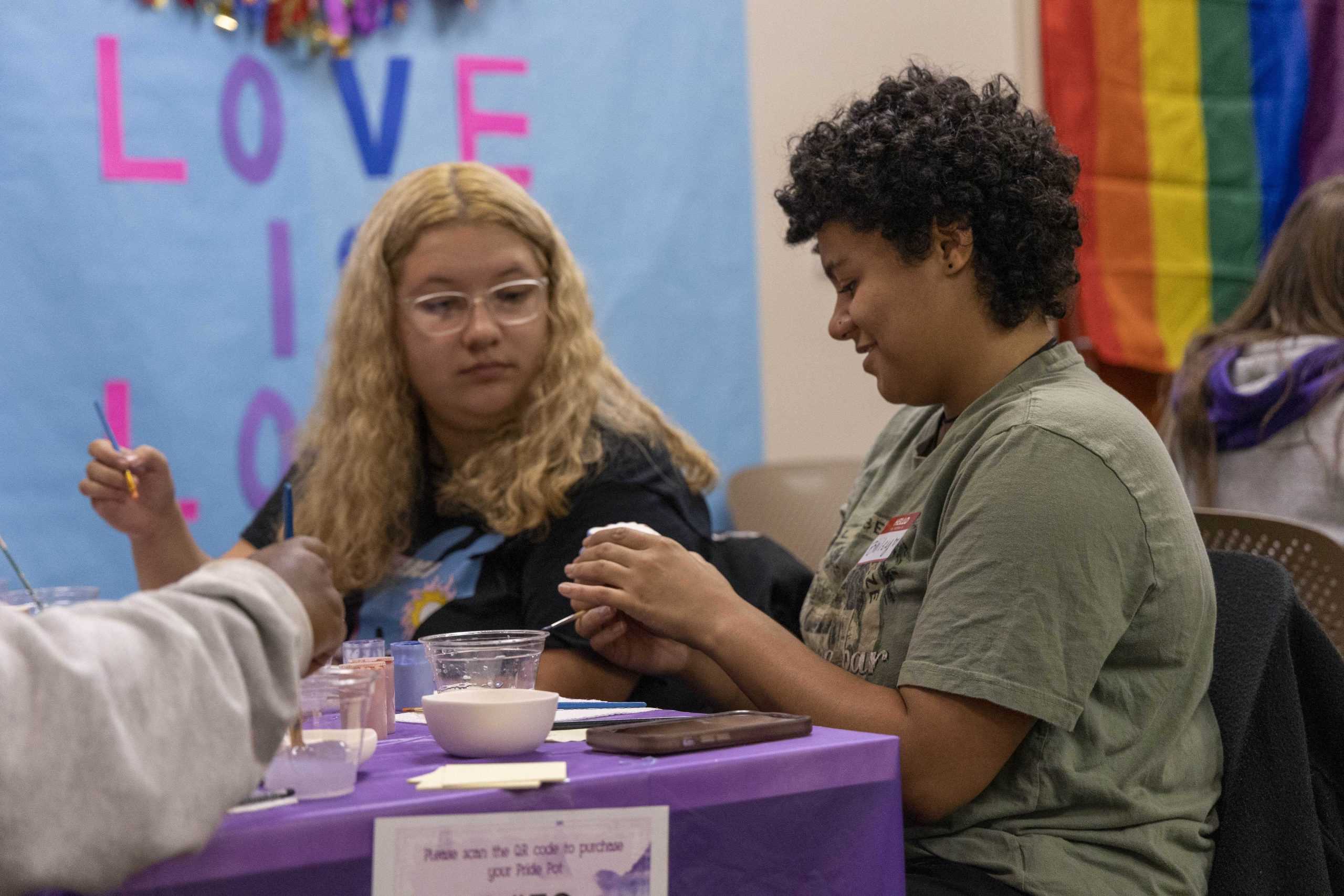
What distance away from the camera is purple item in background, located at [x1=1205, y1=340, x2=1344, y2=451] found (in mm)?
2547

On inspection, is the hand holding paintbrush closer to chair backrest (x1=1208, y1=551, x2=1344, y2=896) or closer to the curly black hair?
the curly black hair

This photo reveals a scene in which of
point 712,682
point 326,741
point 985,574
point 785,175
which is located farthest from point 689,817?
point 785,175

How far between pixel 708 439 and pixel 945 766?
2153mm

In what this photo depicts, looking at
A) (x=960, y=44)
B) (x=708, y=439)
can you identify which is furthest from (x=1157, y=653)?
(x=960, y=44)

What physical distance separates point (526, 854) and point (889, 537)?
1.97 feet

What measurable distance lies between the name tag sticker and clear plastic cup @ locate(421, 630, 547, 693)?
0.37 metres

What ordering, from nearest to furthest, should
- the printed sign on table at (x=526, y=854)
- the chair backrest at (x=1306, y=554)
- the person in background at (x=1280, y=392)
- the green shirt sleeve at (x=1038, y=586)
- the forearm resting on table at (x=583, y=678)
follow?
the printed sign on table at (x=526, y=854), the green shirt sleeve at (x=1038, y=586), the forearm resting on table at (x=583, y=678), the chair backrest at (x=1306, y=554), the person in background at (x=1280, y=392)

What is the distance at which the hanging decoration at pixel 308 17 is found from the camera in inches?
111

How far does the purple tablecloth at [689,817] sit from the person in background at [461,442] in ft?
2.59

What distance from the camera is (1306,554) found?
185cm

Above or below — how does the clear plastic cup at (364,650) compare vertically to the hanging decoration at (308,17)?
below

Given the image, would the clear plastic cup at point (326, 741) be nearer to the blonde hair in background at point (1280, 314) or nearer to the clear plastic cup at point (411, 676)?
the clear plastic cup at point (411, 676)

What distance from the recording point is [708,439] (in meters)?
3.27

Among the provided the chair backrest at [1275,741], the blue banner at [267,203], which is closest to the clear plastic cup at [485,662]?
the chair backrest at [1275,741]
